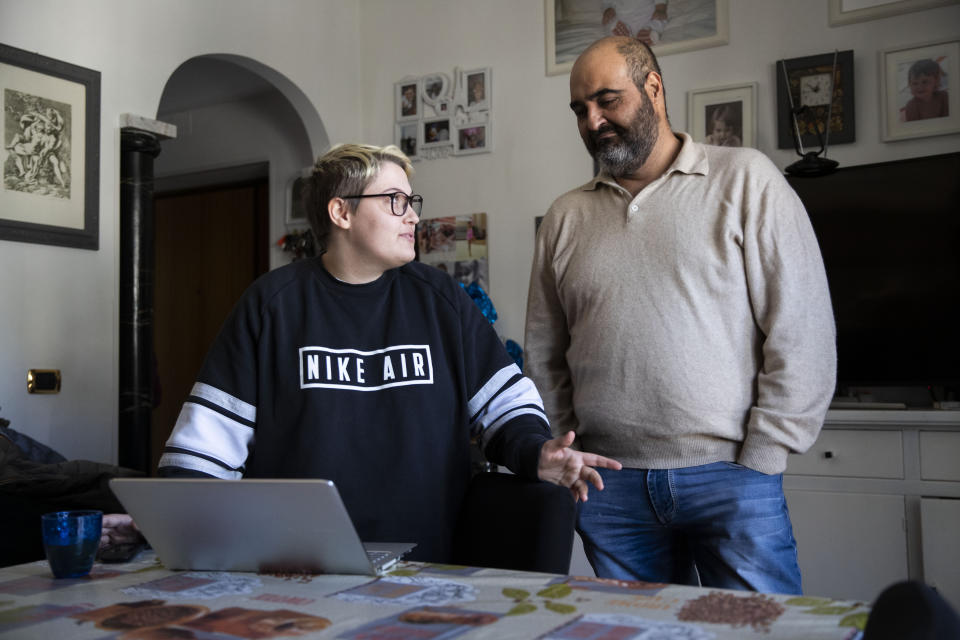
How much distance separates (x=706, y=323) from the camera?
1753 mm

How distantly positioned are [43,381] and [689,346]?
2.51 m

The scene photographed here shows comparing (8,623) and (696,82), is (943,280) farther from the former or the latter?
(8,623)

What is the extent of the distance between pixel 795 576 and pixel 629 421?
1.40 feet

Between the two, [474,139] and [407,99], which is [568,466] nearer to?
[474,139]

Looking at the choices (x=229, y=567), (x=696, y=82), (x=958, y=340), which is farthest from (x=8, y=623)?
Answer: (x=696, y=82)

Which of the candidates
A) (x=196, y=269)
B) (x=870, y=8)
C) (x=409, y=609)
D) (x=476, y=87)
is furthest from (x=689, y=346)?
(x=196, y=269)

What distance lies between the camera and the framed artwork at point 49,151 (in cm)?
316

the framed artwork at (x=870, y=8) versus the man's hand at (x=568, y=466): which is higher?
the framed artwork at (x=870, y=8)

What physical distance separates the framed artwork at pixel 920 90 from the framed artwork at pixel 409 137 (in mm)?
2191

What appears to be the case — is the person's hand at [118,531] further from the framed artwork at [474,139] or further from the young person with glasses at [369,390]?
the framed artwork at [474,139]

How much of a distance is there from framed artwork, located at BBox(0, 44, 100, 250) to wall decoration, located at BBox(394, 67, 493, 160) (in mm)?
1605

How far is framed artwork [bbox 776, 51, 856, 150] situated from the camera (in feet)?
11.4

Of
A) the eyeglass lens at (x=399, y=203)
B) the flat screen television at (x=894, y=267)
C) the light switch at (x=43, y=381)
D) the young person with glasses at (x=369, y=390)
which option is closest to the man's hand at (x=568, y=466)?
the young person with glasses at (x=369, y=390)

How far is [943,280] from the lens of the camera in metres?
3.20
